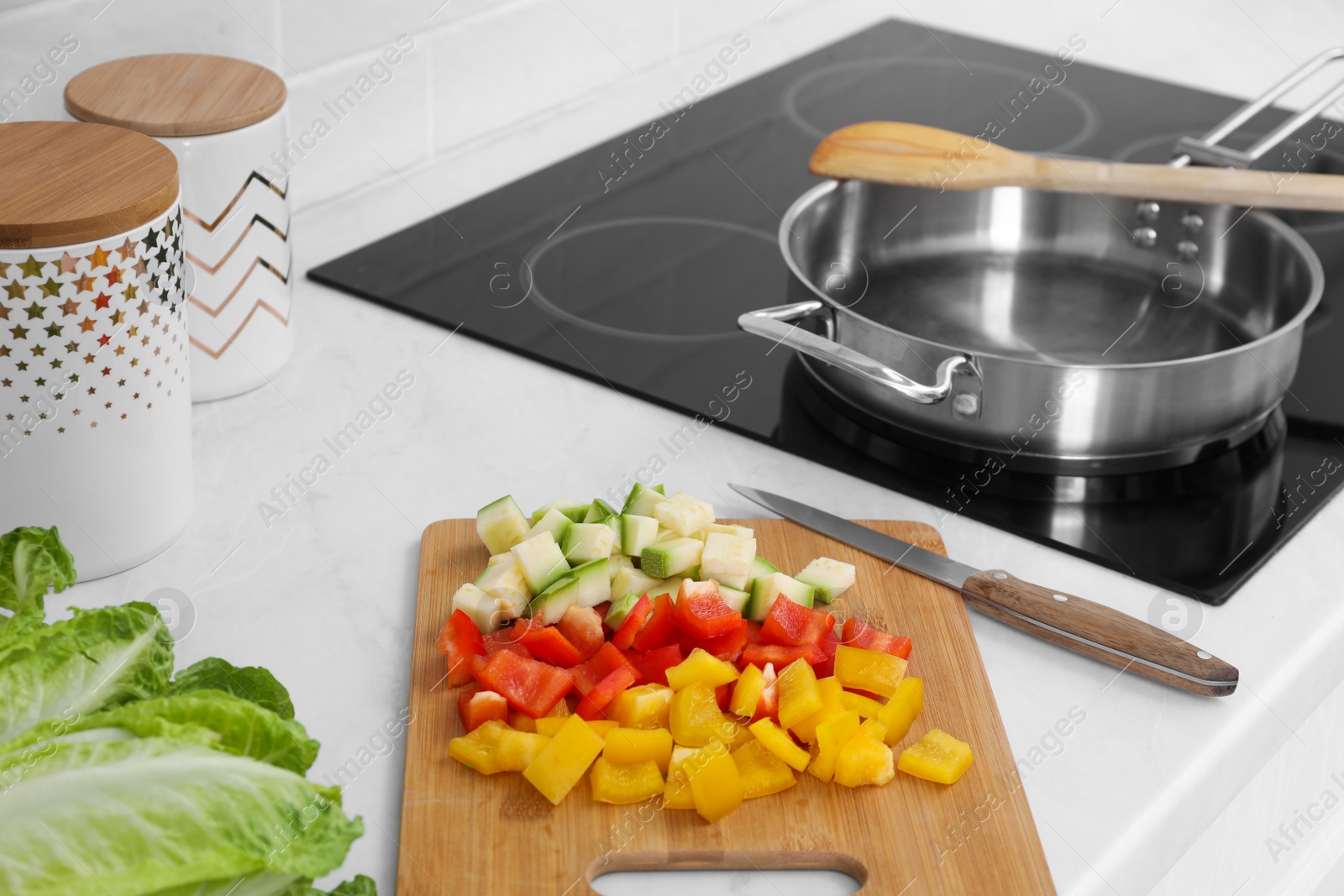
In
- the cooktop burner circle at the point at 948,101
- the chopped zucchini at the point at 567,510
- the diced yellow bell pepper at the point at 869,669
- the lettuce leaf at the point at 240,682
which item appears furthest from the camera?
the cooktop burner circle at the point at 948,101

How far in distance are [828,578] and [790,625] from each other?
61 millimetres

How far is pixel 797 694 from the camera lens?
29.5 inches

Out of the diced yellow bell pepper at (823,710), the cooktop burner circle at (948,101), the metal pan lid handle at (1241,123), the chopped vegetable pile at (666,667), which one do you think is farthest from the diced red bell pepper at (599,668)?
the cooktop burner circle at (948,101)

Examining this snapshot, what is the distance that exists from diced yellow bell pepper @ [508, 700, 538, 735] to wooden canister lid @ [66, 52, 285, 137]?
484mm

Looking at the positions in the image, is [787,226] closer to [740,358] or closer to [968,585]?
[740,358]

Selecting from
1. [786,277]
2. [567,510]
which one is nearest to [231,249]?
[567,510]

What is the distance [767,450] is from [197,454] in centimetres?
43

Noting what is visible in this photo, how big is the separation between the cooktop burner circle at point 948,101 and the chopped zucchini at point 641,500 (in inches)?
35.1

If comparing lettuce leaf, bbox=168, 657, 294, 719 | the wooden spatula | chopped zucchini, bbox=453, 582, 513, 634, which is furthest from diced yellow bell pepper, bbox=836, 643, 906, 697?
the wooden spatula

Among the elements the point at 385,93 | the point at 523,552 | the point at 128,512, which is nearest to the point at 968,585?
the point at 523,552

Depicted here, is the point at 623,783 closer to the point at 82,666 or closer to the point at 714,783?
the point at 714,783

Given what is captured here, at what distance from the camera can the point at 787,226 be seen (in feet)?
3.64

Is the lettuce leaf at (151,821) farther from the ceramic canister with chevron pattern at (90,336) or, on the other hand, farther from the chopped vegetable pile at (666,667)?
the ceramic canister with chevron pattern at (90,336)

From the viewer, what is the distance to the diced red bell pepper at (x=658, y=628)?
81cm
